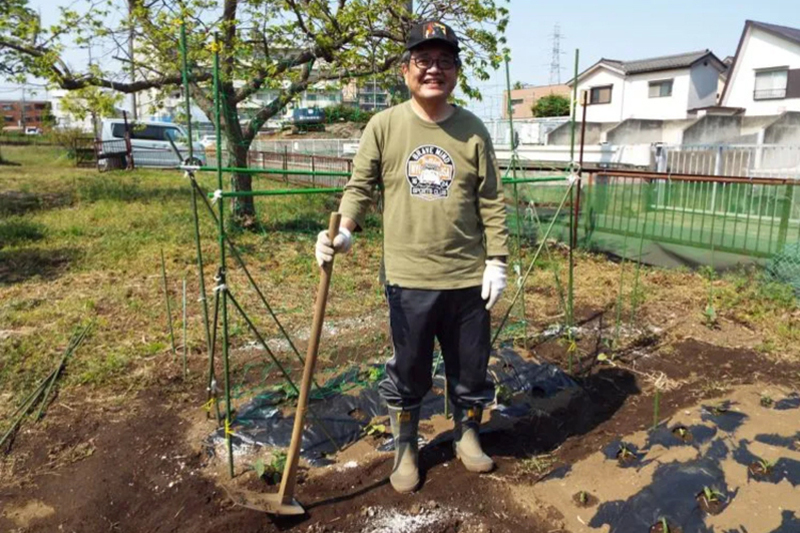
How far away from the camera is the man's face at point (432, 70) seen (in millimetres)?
2221

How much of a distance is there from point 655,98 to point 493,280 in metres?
28.1

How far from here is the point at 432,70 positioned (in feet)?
7.28

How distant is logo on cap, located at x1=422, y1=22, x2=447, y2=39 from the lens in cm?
217

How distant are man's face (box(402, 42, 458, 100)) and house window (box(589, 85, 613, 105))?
29037 mm

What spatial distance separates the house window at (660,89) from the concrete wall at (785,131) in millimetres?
10901

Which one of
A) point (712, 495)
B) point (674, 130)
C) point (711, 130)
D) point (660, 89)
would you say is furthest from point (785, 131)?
point (712, 495)

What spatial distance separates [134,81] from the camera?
7.30m

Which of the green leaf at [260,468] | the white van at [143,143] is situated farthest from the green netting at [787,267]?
the white van at [143,143]

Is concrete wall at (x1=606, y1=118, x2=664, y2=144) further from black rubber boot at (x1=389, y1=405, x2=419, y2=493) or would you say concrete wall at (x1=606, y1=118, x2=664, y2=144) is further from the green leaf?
the green leaf

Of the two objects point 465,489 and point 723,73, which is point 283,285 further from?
point 723,73

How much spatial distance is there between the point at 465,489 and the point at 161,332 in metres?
2.68

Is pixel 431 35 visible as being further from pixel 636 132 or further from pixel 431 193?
pixel 636 132

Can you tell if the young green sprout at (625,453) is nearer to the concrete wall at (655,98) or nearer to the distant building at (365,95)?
the distant building at (365,95)

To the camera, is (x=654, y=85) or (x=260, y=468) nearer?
(x=260, y=468)
